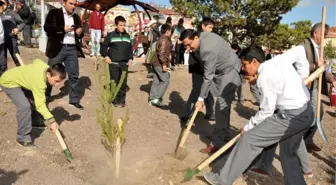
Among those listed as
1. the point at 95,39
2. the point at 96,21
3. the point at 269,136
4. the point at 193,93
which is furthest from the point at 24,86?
the point at 95,39

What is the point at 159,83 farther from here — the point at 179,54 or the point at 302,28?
the point at 302,28

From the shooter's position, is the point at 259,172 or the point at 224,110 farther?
the point at 224,110

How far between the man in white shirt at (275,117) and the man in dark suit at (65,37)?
3.53 meters

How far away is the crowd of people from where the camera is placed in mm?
3588

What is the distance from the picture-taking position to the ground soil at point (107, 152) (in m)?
4.32

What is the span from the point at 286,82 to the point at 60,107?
4.43 m

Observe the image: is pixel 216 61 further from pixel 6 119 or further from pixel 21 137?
pixel 6 119

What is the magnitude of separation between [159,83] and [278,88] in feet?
15.0

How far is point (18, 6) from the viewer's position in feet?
33.8

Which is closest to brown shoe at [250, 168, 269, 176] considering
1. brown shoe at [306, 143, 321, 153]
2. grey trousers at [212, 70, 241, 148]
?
grey trousers at [212, 70, 241, 148]

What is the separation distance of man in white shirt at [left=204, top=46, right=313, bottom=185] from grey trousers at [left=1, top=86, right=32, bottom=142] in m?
2.73

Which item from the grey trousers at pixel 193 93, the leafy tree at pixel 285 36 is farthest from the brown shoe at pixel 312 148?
the leafy tree at pixel 285 36

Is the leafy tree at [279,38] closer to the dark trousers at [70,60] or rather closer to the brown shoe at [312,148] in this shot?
the brown shoe at [312,148]

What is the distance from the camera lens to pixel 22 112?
15.8 feet
